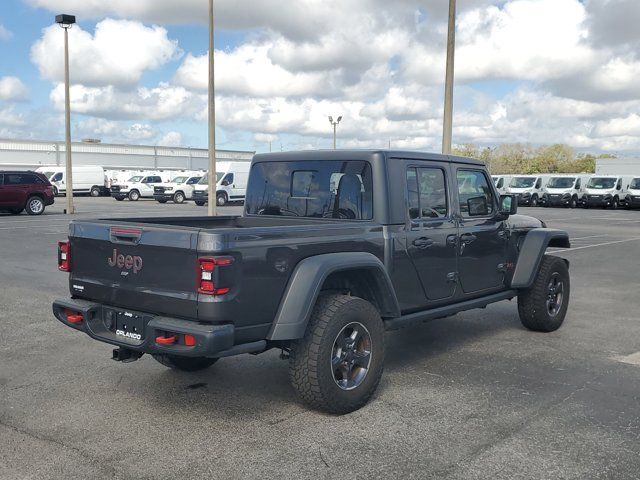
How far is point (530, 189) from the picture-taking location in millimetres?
43219

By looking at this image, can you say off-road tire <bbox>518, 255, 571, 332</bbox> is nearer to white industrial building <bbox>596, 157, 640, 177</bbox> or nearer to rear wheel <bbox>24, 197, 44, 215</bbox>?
rear wheel <bbox>24, 197, 44, 215</bbox>

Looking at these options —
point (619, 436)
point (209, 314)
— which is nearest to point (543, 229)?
point (619, 436)

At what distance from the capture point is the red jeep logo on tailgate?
461 centimetres

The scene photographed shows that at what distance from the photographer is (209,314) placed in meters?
4.23

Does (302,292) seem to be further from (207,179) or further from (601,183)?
(601,183)

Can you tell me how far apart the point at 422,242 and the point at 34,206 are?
965 inches

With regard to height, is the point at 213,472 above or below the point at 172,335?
below

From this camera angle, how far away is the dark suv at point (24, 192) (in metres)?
26.1

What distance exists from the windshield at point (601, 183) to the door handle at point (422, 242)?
38095 mm

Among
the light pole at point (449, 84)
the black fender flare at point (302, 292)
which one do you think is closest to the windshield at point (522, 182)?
the light pole at point (449, 84)

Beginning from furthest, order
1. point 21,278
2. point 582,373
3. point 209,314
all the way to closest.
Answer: point 21,278 → point 582,373 → point 209,314

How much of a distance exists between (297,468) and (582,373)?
306 cm

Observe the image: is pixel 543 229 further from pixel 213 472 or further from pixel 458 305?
pixel 213 472

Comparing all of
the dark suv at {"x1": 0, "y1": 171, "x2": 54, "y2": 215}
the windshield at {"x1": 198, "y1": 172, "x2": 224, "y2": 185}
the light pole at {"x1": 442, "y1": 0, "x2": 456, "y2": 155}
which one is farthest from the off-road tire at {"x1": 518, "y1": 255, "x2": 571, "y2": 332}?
the windshield at {"x1": 198, "y1": 172, "x2": 224, "y2": 185}
